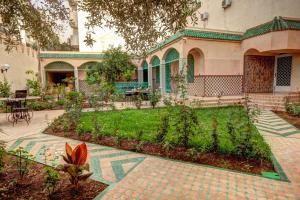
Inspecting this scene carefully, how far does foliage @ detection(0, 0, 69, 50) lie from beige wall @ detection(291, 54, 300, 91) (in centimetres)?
1154

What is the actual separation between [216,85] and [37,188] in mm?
9991

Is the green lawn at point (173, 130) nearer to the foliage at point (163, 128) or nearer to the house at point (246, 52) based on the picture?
the foliage at point (163, 128)

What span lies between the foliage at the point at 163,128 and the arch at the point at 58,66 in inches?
701

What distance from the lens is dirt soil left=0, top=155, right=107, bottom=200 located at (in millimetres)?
2498

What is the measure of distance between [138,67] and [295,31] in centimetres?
1358

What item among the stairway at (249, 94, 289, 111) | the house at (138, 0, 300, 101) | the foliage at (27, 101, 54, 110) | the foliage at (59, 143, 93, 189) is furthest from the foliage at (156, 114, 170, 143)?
the foliage at (27, 101, 54, 110)

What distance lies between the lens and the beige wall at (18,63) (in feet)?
39.4

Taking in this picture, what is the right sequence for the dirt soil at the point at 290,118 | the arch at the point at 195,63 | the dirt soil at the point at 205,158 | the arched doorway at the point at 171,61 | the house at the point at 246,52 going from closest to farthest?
the dirt soil at the point at 205,158, the dirt soil at the point at 290,118, the house at the point at 246,52, the arch at the point at 195,63, the arched doorway at the point at 171,61

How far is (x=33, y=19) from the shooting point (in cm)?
377

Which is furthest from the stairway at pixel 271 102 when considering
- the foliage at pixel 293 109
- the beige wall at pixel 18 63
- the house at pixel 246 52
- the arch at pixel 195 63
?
the beige wall at pixel 18 63

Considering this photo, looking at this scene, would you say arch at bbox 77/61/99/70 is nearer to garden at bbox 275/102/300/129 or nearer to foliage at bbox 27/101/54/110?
foliage at bbox 27/101/54/110

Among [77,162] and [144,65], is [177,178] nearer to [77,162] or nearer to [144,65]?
[77,162]

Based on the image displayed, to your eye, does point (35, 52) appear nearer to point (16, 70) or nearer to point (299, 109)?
point (16, 70)

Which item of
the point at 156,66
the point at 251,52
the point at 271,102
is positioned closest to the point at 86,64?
the point at 156,66
